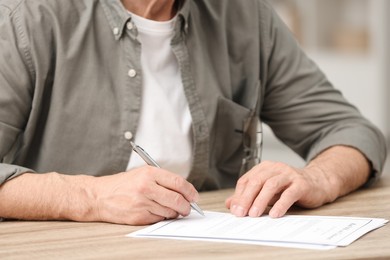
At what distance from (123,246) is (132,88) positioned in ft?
1.98

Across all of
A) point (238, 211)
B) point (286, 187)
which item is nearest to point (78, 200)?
point (238, 211)

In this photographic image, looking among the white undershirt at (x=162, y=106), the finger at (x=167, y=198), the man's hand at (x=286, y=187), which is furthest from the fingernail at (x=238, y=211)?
the white undershirt at (x=162, y=106)

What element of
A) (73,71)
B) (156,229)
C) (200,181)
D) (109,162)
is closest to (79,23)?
(73,71)

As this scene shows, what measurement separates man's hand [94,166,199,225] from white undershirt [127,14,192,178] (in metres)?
0.34

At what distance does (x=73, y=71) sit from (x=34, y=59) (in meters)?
0.10

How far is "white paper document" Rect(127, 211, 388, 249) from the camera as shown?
47.4 inches

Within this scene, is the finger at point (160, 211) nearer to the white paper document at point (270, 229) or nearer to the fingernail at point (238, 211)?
the white paper document at point (270, 229)

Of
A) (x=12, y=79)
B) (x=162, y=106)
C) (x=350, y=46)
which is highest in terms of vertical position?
(x=12, y=79)

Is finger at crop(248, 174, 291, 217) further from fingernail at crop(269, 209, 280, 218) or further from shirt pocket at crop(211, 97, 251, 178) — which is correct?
shirt pocket at crop(211, 97, 251, 178)

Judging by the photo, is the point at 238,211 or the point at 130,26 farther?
the point at 130,26

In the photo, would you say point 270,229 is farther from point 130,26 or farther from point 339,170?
point 130,26

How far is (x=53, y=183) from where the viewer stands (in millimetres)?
1478

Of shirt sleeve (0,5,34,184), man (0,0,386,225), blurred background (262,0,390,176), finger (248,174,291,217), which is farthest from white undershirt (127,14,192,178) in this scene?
blurred background (262,0,390,176)

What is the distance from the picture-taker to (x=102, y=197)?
4.67 feet
